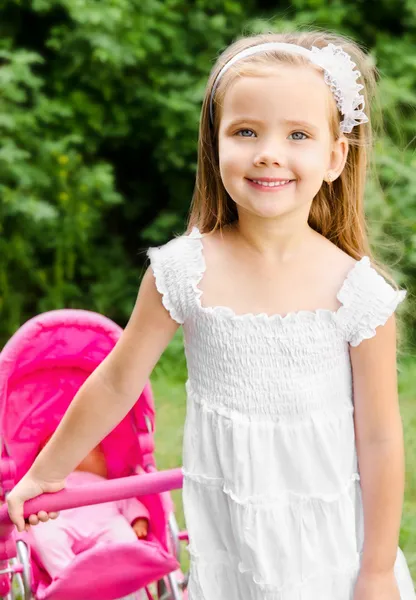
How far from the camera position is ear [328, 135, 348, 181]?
4.37 ft

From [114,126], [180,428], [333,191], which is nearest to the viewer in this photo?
[333,191]

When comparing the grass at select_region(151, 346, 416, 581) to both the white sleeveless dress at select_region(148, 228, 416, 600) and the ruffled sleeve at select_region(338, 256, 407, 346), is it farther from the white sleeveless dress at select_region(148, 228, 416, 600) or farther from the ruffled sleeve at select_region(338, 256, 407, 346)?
the ruffled sleeve at select_region(338, 256, 407, 346)

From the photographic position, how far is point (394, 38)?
4.70 meters

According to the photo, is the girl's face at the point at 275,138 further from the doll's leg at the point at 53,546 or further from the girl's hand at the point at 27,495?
the doll's leg at the point at 53,546

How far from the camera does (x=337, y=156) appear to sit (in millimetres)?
1341

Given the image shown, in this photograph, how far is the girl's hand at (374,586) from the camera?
51.5 inches

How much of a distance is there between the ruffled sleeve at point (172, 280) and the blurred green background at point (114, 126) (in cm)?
269

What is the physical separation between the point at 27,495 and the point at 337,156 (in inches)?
26.3

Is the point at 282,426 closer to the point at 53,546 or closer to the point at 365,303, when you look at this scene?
the point at 365,303

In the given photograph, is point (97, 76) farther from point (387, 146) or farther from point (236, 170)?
point (236, 170)

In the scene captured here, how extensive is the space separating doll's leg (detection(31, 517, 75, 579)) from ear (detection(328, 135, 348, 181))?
3.91ft

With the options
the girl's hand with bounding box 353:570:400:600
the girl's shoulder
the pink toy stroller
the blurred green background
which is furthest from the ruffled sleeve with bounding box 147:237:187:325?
the blurred green background

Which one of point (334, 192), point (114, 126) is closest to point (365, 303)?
point (334, 192)

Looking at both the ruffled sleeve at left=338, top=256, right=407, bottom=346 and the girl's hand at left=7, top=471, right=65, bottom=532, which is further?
the girl's hand at left=7, top=471, right=65, bottom=532
